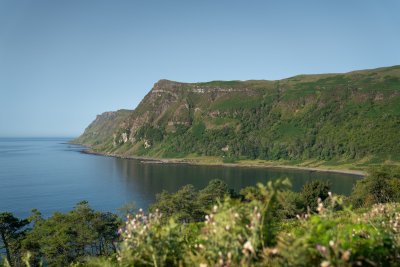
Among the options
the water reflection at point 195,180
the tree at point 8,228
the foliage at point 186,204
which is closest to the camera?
the tree at point 8,228

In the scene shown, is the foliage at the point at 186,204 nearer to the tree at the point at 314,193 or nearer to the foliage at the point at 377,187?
the tree at the point at 314,193

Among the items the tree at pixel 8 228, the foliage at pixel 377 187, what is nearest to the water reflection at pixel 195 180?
the foliage at pixel 377 187

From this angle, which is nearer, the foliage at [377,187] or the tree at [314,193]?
the foliage at [377,187]

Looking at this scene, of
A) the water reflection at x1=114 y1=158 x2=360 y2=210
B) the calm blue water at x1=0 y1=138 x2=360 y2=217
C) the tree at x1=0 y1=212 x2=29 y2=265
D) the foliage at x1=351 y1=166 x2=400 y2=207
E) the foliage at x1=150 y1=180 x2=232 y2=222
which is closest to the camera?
the tree at x1=0 y1=212 x2=29 y2=265

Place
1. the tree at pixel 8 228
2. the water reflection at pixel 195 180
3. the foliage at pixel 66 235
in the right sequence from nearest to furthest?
1. the foliage at pixel 66 235
2. the tree at pixel 8 228
3. the water reflection at pixel 195 180

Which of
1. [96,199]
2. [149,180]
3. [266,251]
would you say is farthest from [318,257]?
[149,180]

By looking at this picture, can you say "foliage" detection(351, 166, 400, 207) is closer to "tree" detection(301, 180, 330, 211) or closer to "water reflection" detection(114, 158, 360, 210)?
"tree" detection(301, 180, 330, 211)

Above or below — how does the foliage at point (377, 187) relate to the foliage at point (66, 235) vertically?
above

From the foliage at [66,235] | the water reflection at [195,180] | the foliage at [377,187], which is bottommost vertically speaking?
the water reflection at [195,180]

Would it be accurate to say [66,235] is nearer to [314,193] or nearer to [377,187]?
[314,193]

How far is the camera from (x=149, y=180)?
6580 inches

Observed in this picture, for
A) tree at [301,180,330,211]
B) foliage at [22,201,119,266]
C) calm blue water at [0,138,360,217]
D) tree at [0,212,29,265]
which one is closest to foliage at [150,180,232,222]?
foliage at [22,201,119,266]

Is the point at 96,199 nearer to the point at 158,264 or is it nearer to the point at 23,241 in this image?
the point at 23,241

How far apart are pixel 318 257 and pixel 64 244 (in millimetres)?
49206
